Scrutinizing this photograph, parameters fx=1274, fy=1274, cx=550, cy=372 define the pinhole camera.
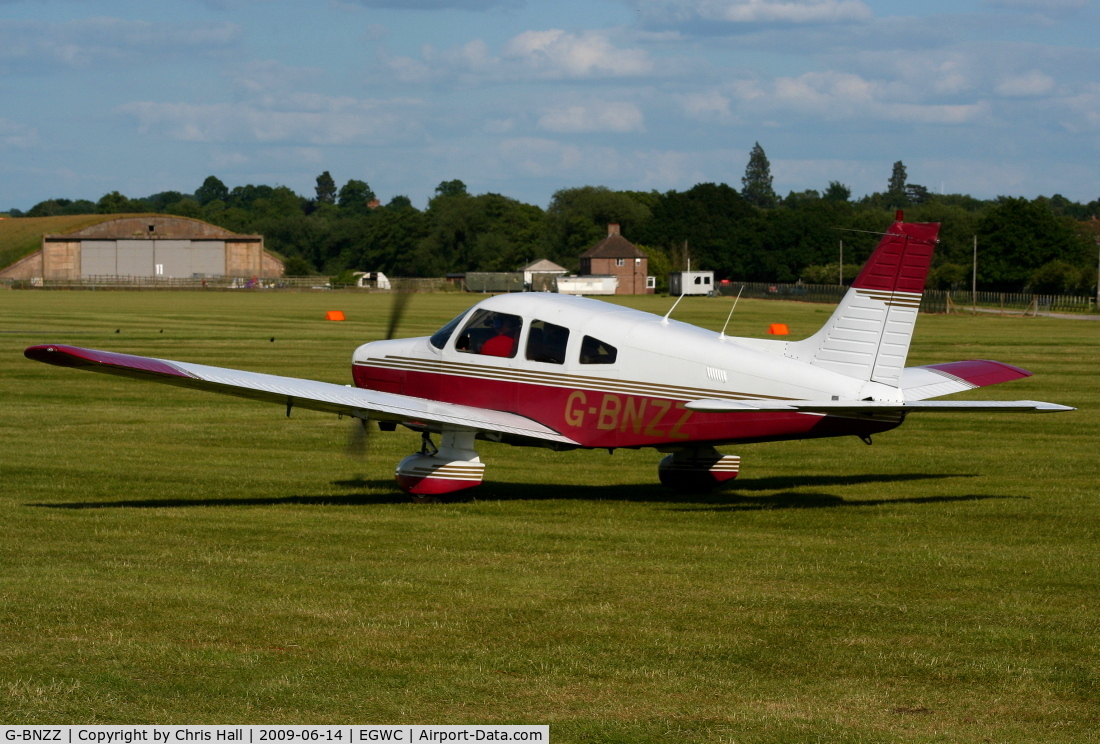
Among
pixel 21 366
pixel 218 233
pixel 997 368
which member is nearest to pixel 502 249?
pixel 218 233

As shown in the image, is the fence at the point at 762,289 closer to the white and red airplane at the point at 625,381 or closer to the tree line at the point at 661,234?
the tree line at the point at 661,234

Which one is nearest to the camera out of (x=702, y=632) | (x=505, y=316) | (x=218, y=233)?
(x=702, y=632)

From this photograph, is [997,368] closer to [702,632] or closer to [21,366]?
[702,632]

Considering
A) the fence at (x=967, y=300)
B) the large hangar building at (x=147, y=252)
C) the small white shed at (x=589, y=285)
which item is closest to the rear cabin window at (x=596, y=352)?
the fence at (x=967, y=300)

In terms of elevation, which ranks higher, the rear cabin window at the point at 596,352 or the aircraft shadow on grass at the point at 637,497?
the rear cabin window at the point at 596,352

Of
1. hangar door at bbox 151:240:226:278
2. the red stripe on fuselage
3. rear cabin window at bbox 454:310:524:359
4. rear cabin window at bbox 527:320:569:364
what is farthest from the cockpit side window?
hangar door at bbox 151:240:226:278

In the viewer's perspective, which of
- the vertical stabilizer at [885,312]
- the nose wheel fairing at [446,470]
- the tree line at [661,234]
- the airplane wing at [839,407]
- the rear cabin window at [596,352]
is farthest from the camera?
the tree line at [661,234]

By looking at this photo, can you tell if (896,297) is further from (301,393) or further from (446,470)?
(301,393)

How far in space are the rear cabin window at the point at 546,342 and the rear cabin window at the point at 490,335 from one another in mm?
179

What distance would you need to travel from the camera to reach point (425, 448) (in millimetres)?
13945

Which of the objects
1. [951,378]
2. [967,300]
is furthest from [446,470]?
[967,300]

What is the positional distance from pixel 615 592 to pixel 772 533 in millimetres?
2997

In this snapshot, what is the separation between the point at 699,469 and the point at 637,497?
0.79 meters

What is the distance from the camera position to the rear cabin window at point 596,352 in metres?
13.2
